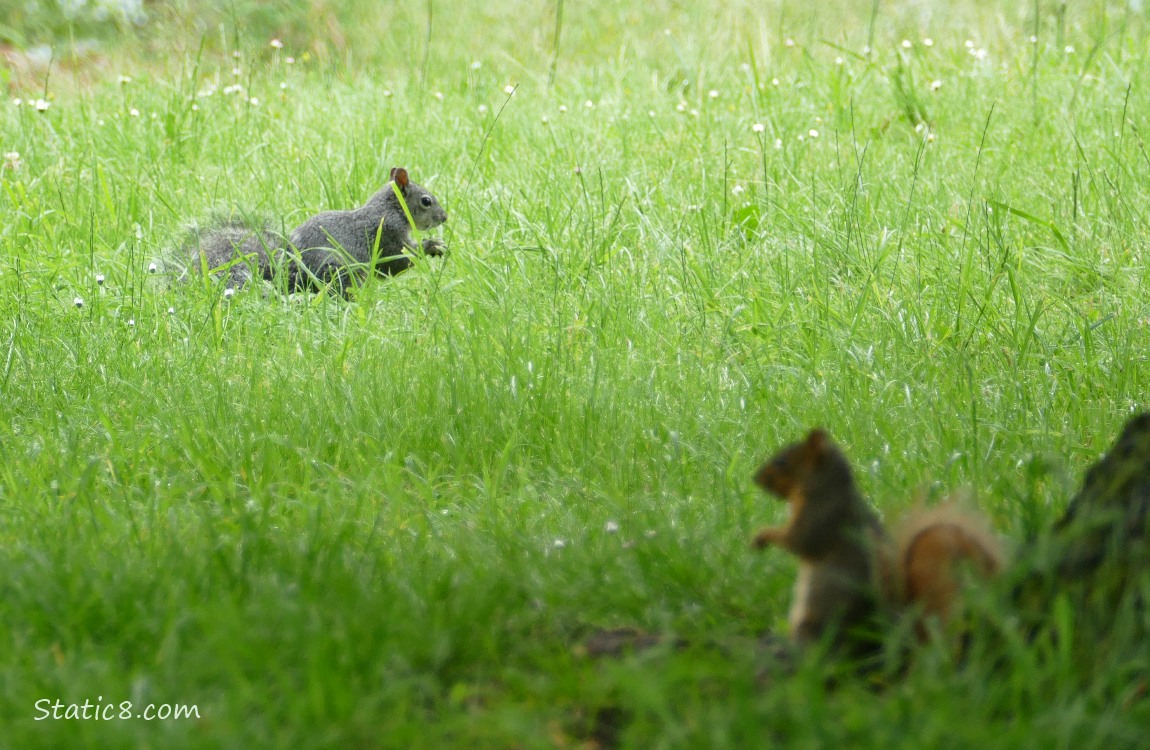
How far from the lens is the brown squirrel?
1.97m

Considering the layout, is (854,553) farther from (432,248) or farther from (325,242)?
(325,242)

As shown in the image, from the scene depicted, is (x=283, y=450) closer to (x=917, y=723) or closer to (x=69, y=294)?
(x=69, y=294)

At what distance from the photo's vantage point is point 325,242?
4992mm

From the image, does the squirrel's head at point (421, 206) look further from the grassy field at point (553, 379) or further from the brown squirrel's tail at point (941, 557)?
the brown squirrel's tail at point (941, 557)

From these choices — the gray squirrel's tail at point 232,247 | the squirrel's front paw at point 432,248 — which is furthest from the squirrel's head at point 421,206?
the gray squirrel's tail at point 232,247

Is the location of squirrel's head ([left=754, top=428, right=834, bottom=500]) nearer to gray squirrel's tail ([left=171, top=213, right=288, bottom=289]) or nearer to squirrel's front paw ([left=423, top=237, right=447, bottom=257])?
squirrel's front paw ([left=423, top=237, right=447, bottom=257])

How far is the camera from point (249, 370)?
13.1 ft

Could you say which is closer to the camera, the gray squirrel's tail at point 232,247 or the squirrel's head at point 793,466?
the squirrel's head at point 793,466

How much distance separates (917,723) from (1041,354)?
7.76 feet

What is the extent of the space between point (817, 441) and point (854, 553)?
198mm

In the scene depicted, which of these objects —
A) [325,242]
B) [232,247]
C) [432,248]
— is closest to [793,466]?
[432,248]

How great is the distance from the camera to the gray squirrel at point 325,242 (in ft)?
16.0

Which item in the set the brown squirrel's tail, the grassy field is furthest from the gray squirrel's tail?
the brown squirrel's tail

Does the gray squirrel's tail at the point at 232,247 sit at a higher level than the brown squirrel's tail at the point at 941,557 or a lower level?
lower
